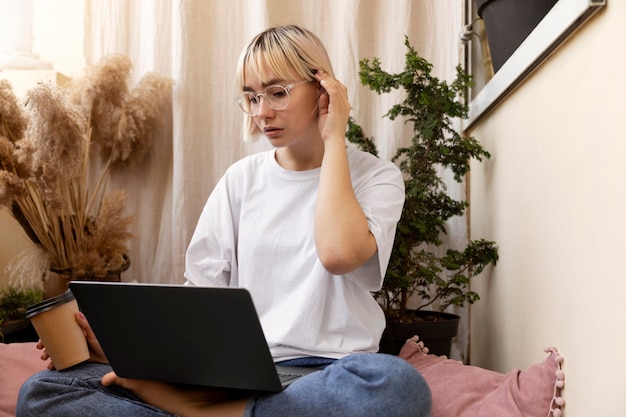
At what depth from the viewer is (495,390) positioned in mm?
1342

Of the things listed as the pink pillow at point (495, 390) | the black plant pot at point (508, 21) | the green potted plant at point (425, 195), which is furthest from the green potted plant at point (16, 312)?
the black plant pot at point (508, 21)

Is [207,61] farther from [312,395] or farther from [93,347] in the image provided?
[312,395]

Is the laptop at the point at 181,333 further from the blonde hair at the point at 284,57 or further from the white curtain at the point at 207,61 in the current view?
the white curtain at the point at 207,61

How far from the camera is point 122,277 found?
2348mm

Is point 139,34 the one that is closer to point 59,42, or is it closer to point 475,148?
point 59,42

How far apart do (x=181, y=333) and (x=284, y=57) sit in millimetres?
640

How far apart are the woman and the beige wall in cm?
26

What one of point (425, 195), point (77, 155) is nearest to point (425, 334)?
point (425, 195)

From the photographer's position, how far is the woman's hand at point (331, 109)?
142 cm

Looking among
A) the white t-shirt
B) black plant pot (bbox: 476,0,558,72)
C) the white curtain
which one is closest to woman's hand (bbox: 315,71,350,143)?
the white t-shirt

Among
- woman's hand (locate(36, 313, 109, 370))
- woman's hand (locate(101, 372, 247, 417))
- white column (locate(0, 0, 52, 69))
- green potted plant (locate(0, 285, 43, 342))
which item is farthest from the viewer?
white column (locate(0, 0, 52, 69))

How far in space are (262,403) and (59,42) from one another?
180cm

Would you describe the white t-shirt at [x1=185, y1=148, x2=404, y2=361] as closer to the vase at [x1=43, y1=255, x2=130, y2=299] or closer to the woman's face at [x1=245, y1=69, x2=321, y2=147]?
the woman's face at [x1=245, y1=69, x2=321, y2=147]

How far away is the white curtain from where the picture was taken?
2129 mm
